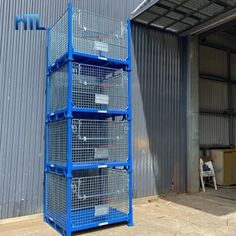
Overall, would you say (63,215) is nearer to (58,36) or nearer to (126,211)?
(126,211)

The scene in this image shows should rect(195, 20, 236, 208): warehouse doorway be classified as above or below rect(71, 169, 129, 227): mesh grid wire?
above

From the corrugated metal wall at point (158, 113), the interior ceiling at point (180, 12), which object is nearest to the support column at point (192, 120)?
the corrugated metal wall at point (158, 113)

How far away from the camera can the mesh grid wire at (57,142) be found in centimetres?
496

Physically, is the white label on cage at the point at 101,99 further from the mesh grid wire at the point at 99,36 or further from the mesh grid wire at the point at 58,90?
the mesh grid wire at the point at 99,36

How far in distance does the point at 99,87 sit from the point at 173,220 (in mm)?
2913

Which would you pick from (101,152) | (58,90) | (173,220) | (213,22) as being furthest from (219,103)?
(58,90)

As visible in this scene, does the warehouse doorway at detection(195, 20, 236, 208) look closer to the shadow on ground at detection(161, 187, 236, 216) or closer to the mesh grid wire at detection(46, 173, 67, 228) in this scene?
the shadow on ground at detection(161, 187, 236, 216)

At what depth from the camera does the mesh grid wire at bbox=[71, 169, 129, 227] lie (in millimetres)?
4871

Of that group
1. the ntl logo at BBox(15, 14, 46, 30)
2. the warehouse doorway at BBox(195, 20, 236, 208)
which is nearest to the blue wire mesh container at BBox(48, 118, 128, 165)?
the ntl logo at BBox(15, 14, 46, 30)

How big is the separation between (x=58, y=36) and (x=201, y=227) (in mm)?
4357

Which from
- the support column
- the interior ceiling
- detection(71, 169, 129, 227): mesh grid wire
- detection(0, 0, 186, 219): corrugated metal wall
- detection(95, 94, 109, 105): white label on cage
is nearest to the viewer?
detection(71, 169, 129, 227): mesh grid wire

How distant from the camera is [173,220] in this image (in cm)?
563

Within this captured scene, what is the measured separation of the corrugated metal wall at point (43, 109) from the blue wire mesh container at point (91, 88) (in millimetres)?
570

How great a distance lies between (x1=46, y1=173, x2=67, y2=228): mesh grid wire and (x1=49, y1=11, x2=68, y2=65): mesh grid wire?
2.23 metres
